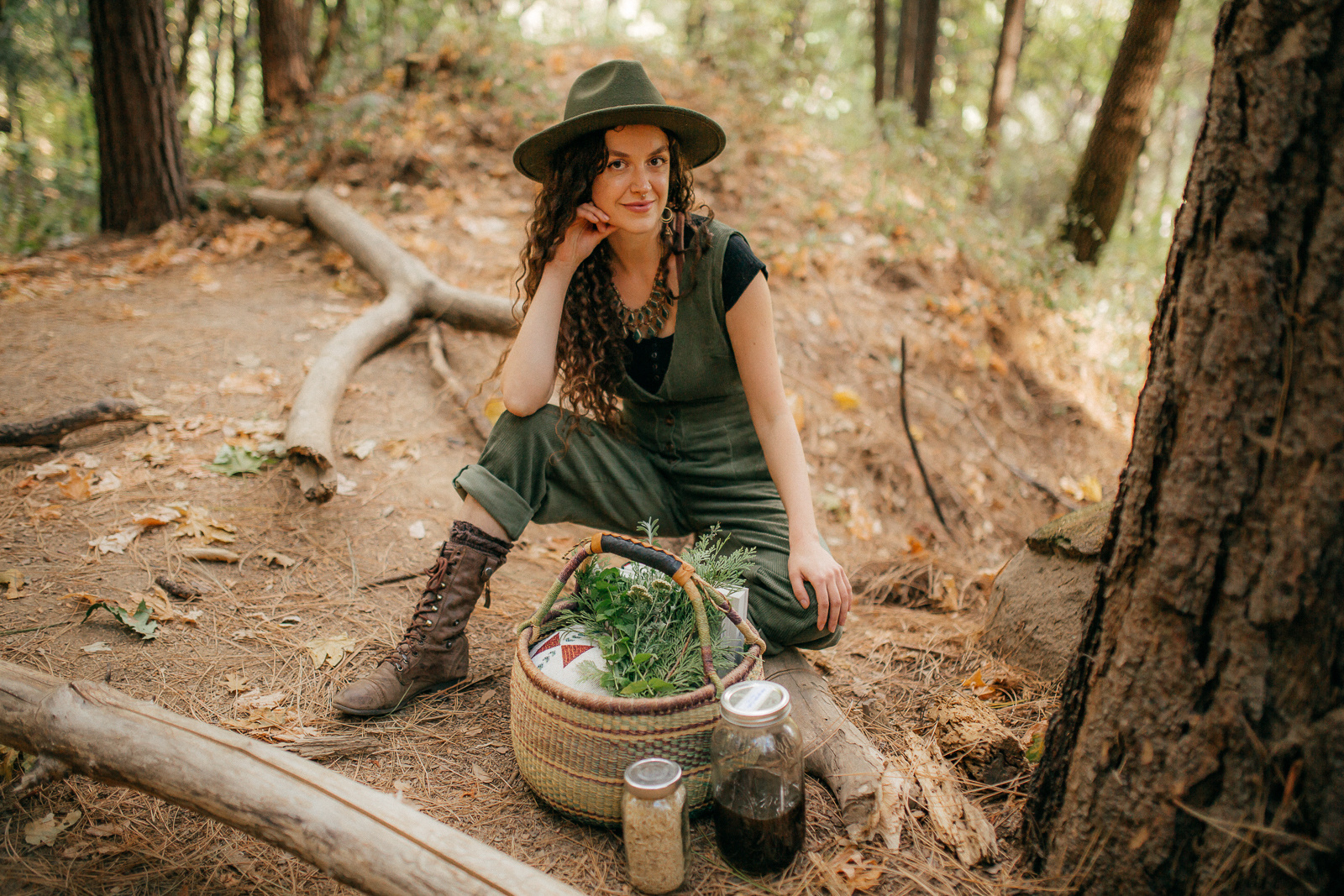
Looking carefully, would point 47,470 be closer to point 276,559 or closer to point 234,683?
point 276,559

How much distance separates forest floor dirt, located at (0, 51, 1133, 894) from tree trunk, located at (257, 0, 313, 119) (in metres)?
1.54

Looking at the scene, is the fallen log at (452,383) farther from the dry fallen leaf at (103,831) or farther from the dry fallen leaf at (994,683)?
the dry fallen leaf at (994,683)

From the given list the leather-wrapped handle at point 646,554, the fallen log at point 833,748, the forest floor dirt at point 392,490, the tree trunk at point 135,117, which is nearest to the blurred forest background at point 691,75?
the forest floor dirt at point 392,490

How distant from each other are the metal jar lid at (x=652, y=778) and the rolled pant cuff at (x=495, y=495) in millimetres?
776

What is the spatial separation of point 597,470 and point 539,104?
4703 millimetres

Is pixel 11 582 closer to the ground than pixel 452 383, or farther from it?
closer to the ground

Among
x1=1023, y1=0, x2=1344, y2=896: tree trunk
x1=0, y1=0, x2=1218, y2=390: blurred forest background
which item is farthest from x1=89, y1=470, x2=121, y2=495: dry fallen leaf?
x1=0, y1=0, x2=1218, y2=390: blurred forest background

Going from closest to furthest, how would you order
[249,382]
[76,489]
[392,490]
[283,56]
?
1. [76,489]
2. [392,490]
3. [249,382]
4. [283,56]

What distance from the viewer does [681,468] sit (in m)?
2.41

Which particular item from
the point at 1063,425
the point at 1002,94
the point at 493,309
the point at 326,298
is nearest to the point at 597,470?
the point at 493,309

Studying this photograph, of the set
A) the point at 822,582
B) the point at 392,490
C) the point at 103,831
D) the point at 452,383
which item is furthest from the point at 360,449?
the point at 822,582

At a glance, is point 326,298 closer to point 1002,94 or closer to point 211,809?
point 211,809

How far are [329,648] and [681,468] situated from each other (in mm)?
1224

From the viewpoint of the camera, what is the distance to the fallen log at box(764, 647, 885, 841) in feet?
5.65
